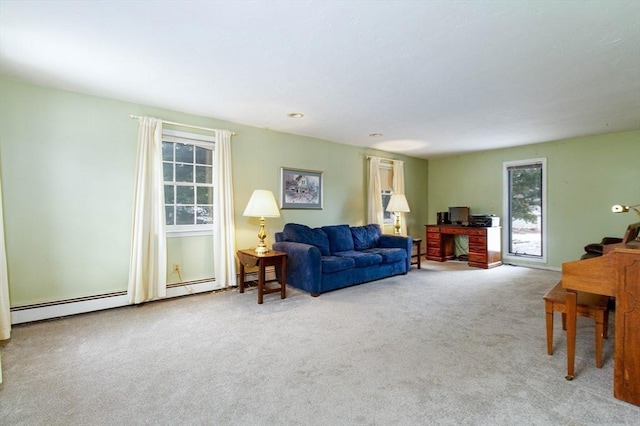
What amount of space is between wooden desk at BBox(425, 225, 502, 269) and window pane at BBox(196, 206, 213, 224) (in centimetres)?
453

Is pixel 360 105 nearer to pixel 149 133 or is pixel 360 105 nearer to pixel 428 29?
pixel 428 29

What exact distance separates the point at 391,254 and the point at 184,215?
10.0 feet

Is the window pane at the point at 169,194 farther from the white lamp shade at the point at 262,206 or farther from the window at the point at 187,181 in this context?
the white lamp shade at the point at 262,206

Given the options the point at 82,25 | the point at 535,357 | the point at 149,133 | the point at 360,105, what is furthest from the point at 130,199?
the point at 535,357

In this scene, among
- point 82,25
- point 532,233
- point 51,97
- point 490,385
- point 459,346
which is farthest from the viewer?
point 532,233

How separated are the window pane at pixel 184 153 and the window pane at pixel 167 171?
0.13m

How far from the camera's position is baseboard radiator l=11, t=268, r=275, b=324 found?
2948 mm

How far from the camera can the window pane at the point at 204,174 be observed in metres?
4.06

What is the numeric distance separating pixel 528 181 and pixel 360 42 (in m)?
5.20

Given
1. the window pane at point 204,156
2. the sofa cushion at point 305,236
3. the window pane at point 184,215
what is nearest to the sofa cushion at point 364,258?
the sofa cushion at point 305,236

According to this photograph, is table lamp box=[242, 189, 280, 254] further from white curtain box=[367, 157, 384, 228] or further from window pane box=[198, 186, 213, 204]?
white curtain box=[367, 157, 384, 228]

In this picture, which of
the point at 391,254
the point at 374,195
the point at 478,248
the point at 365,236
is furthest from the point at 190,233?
the point at 478,248

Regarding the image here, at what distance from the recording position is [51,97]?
3086 millimetres

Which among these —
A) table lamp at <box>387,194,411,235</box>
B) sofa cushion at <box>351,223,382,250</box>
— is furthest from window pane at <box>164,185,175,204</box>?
table lamp at <box>387,194,411,235</box>
